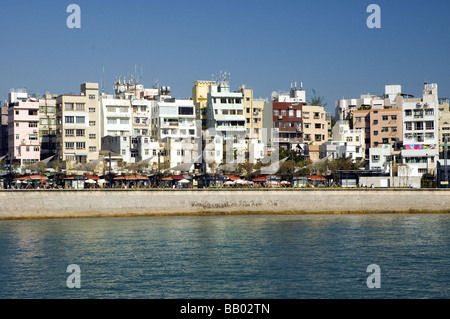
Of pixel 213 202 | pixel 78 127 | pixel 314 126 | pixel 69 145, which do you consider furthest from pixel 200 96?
pixel 213 202

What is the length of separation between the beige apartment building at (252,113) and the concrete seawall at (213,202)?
38.1m

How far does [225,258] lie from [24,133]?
63.3 m

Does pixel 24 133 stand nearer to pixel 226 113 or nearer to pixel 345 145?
pixel 226 113

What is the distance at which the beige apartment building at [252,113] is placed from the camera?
379 ft

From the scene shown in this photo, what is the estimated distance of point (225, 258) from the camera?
44625mm

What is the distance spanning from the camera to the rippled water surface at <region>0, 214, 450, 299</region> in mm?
35531

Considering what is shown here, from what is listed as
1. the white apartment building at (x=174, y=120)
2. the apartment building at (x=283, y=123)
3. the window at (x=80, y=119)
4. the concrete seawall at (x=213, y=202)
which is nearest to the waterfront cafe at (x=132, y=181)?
the window at (x=80, y=119)

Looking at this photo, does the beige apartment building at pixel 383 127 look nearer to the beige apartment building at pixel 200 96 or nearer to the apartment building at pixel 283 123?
the apartment building at pixel 283 123

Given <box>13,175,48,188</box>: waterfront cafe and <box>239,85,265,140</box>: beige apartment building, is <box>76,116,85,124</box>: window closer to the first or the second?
<box>13,175,48,188</box>: waterfront cafe

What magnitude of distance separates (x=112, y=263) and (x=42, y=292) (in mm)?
8150

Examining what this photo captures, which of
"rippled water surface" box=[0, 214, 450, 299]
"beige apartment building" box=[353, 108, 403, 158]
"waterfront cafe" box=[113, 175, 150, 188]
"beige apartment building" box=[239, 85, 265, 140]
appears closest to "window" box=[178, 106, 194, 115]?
"beige apartment building" box=[239, 85, 265, 140]

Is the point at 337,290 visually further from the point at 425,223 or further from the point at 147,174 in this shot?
the point at 147,174

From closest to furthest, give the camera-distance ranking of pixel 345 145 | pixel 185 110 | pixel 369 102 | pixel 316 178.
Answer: pixel 316 178
pixel 185 110
pixel 345 145
pixel 369 102

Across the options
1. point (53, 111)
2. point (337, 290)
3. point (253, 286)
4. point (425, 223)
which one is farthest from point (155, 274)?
point (53, 111)
